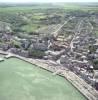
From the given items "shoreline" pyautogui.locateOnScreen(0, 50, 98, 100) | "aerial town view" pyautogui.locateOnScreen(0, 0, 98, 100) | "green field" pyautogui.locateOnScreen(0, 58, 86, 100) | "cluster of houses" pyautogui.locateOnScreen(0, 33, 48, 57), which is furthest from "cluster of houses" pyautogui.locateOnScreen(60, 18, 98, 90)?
"cluster of houses" pyautogui.locateOnScreen(0, 33, 48, 57)

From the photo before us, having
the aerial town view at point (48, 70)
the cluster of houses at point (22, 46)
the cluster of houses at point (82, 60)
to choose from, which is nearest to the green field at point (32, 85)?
the aerial town view at point (48, 70)

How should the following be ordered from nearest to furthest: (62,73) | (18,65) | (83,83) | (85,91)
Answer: (85,91) → (83,83) → (62,73) → (18,65)

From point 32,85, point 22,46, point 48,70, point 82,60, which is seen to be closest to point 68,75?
point 48,70

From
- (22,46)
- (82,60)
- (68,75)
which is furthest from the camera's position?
(22,46)

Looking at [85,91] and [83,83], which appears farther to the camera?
[83,83]

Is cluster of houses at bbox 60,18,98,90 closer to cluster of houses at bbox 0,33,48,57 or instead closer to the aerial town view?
the aerial town view

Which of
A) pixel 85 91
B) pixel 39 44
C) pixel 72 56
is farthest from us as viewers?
pixel 39 44

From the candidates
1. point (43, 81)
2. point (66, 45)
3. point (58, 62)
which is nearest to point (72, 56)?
point (58, 62)

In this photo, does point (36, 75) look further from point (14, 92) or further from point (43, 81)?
point (14, 92)

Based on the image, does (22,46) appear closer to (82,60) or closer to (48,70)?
(48,70)
